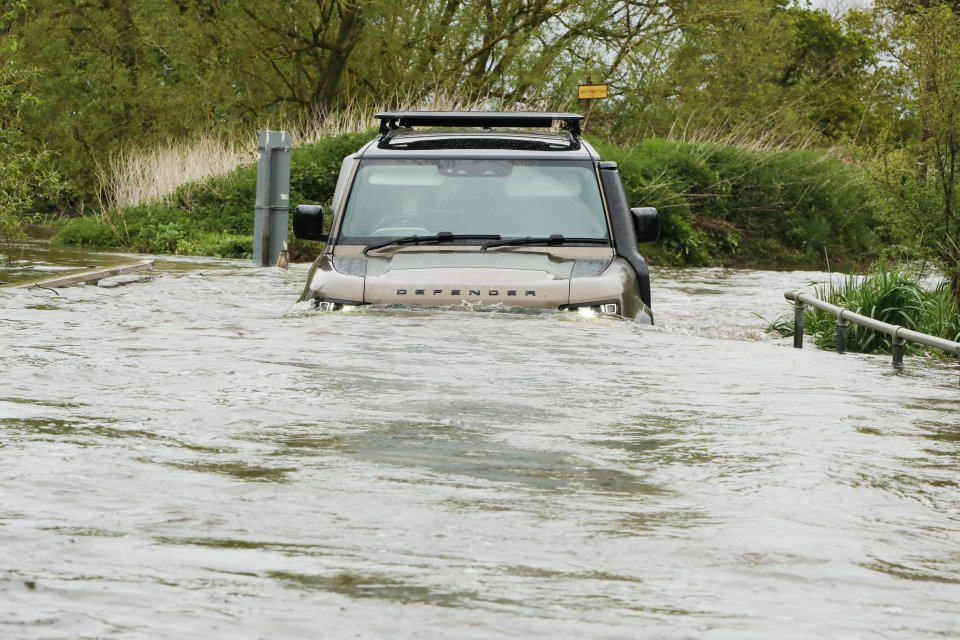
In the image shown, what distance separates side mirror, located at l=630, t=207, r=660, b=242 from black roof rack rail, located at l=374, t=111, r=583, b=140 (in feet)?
3.12

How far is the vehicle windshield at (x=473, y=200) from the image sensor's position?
28.4 ft

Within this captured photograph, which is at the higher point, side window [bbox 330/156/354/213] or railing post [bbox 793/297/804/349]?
side window [bbox 330/156/354/213]

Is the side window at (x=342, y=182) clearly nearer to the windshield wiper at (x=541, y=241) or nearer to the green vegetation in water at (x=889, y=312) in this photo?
the windshield wiper at (x=541, y=241)

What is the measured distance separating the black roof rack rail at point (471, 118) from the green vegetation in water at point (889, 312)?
3056 mm

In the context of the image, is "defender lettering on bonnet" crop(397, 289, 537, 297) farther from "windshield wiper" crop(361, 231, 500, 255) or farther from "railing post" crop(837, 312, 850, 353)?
"railing post" crop(837, 312, 850, 353)

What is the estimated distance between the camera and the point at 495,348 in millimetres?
7711

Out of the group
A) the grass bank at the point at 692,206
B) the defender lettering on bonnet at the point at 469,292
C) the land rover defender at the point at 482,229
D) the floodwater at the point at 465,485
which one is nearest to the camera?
the floodwater at the point at 465,485

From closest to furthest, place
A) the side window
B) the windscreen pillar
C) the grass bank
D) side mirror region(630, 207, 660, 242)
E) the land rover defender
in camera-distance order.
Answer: the land rover defender → side mirror region(630, 207, 660, 242) → the side window → the windscreen pillar → the grass bank

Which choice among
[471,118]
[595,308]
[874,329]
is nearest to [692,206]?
[874,329]

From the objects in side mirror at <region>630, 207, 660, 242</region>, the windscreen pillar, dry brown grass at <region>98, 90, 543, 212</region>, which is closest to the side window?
side mirror at <region>630, 207, 660, 242</region>

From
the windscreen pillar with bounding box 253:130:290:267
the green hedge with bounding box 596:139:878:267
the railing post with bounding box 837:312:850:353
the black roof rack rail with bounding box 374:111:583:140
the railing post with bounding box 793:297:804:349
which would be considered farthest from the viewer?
the green hedge with bounding box 596:139:878:267

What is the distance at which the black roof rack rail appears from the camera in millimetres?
9616

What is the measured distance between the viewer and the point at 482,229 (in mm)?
8617

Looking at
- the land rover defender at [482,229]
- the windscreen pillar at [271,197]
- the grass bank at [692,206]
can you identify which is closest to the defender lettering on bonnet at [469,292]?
the land rover defender at [482,229]
